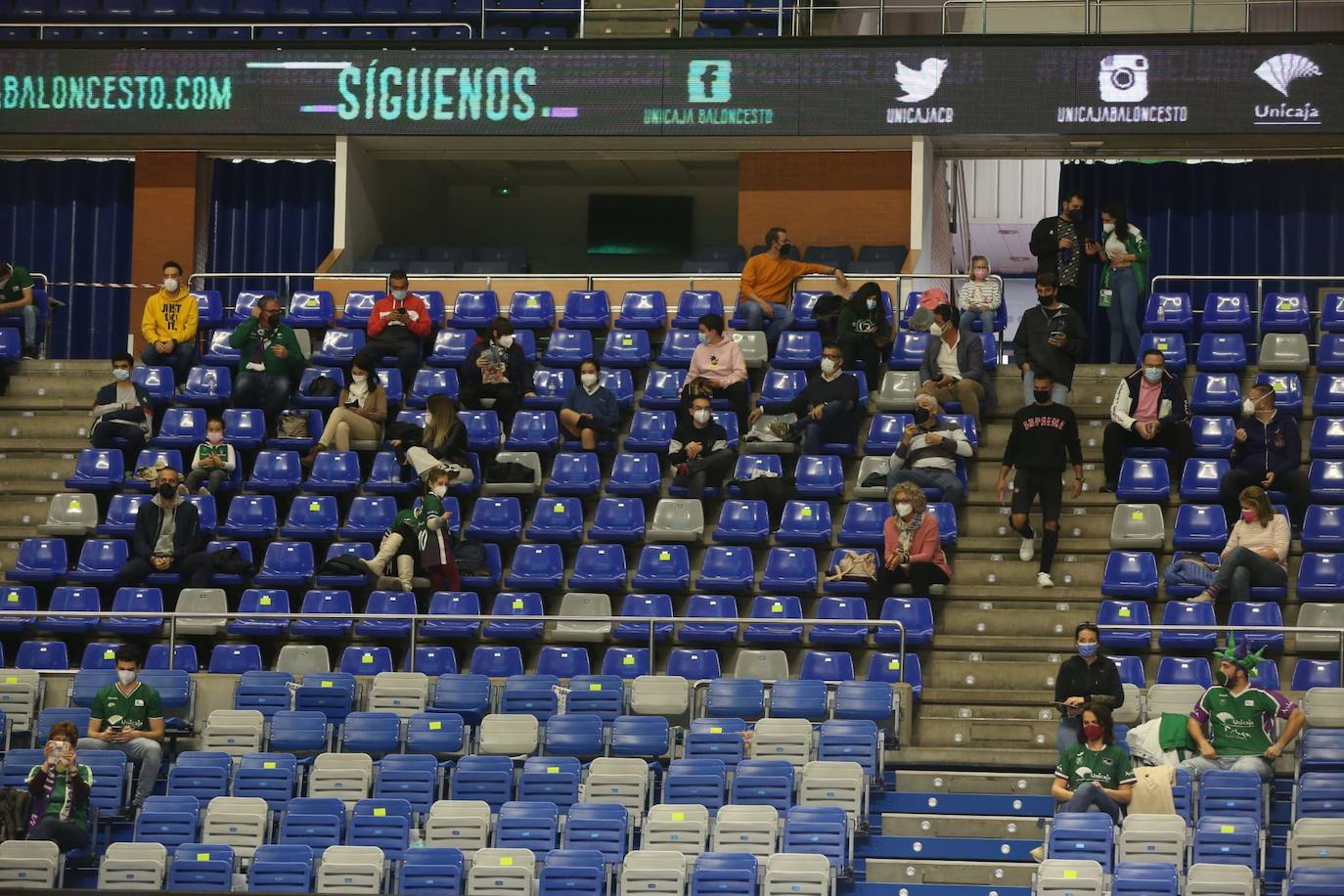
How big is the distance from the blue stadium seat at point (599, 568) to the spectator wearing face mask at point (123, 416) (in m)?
4.42

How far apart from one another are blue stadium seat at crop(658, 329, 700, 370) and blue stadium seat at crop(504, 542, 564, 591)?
2767mm

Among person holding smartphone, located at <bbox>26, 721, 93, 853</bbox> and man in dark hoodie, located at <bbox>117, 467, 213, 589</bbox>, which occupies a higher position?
man in dark hoodie, located at <bbox>117, 467, 213, 589</bbox>

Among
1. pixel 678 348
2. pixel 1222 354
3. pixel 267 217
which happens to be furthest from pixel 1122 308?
pixel 267 217

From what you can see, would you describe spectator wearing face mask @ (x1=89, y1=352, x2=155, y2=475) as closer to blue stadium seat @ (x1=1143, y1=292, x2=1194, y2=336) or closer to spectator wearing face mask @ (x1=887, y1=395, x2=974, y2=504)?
spectator wearing face mask @ (x1=887, y1=395, x2=974, y2=504)

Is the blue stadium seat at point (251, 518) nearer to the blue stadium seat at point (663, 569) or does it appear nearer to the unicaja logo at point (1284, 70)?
the blue stadium seat at point (663, 569)

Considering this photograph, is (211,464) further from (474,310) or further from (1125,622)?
(1125,622)

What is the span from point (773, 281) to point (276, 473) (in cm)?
485

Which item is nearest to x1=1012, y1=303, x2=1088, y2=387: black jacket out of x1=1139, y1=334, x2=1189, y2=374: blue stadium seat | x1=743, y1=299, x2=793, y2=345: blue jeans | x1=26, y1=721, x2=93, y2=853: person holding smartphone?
x1=1139, y1=334, x2=1189, y2=374: blue stadium seat

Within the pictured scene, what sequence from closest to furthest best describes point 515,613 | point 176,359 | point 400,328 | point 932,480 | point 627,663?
point 627,663, point 515,613, point 932,480, point 400,328, point 176,359

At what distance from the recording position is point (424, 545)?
17156mm

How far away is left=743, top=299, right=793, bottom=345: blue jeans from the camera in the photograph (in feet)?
65.5

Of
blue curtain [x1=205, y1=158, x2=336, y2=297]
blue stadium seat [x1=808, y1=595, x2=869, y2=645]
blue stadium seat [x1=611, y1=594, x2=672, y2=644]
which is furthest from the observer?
blue curtain [x1=205, y1=158, x2=336, y2=297]

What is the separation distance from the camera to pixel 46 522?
18.7 m

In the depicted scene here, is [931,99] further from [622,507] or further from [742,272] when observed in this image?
[622,507]
